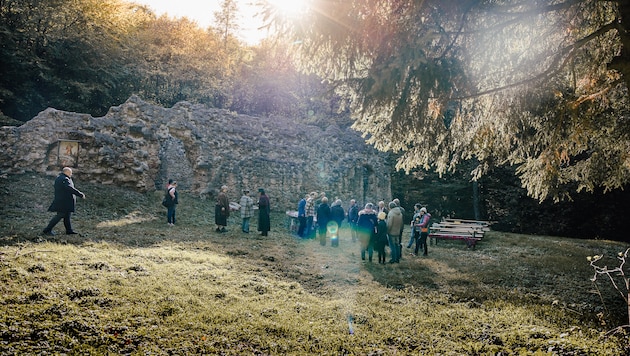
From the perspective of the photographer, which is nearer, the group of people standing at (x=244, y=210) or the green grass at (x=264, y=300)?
the green grass at (x=264, y=300)

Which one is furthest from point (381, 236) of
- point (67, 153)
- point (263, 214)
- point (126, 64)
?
point (126, 64)

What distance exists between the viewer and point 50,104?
18.3 metres

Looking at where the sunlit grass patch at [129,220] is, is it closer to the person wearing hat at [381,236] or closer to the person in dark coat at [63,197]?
the person in dark coat at [63,197]

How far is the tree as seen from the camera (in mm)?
5180

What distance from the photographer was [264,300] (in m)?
5.78

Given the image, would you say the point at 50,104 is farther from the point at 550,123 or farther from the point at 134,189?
the point at 550,123

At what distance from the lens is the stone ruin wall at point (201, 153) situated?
12414 millimetres

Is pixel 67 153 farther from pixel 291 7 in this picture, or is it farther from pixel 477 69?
pixel 477 69

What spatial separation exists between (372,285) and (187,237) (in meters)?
5.57

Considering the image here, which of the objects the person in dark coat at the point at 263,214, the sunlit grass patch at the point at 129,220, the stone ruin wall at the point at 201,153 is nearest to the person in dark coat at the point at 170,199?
the sunlit grass patch at the point at 129,220

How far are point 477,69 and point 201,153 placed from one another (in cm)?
1251

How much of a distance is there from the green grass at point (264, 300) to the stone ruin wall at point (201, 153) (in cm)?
295

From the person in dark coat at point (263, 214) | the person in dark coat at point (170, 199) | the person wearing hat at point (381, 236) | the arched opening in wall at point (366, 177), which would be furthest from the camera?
the arched opening in wall at point (366, 177)

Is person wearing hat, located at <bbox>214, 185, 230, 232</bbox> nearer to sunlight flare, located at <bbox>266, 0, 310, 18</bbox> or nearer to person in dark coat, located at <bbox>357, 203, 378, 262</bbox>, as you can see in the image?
person in dark coat, located at <bbox>357, 203, 378, 262</bbox>
